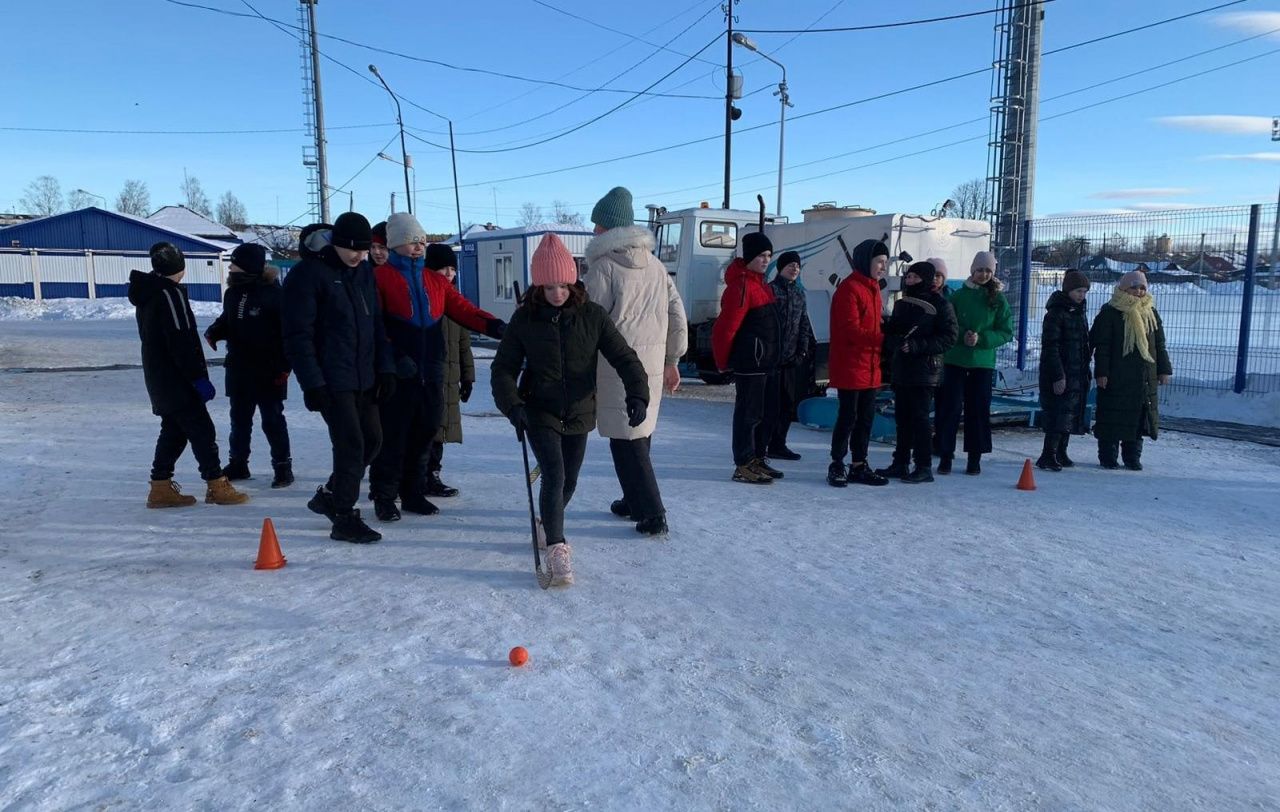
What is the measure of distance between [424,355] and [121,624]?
216cm

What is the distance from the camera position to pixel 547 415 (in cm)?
426

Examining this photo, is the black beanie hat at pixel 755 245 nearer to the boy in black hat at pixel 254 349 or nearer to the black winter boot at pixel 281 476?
the boy in black hat at pixel 254 349

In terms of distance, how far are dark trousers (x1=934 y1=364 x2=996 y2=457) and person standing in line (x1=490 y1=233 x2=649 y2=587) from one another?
11.6ft

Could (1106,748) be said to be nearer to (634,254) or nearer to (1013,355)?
(634,254)

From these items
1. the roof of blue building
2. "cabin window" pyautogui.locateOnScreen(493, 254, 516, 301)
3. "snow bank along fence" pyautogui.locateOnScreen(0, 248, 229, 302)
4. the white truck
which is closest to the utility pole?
"cabin window" pyautogui.locateOnScreen(493, 254, 516, 301)

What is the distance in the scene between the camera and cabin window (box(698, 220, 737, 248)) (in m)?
14.3

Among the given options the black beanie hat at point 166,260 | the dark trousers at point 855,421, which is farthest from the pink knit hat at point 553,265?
the dark trousers at point 855,421

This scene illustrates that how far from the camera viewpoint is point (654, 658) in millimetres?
3359

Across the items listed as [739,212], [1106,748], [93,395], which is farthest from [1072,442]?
[93,395]

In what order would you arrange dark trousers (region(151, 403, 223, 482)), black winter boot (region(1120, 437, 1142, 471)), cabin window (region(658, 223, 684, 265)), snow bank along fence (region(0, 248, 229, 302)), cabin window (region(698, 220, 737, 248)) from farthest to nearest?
snow bank along fence (region(0, 248, 229, 302)) < cabin window (region(658, 223, 684, 265)) < cabin window (region(698, 220, 737, 248)) < black winter boot (region(1120, 437, 1142, 471)) < dark trousers (region(151, 403, 223, 482))

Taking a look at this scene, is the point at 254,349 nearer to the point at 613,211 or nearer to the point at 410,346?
the point at 410,346

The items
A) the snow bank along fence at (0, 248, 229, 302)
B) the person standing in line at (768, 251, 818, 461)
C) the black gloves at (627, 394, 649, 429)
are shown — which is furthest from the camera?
the snow bank along fence at (0, 248, 229, 302)

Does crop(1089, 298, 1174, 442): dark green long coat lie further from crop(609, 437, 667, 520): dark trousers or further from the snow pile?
the snow pile

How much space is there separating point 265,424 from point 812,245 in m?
9.07
